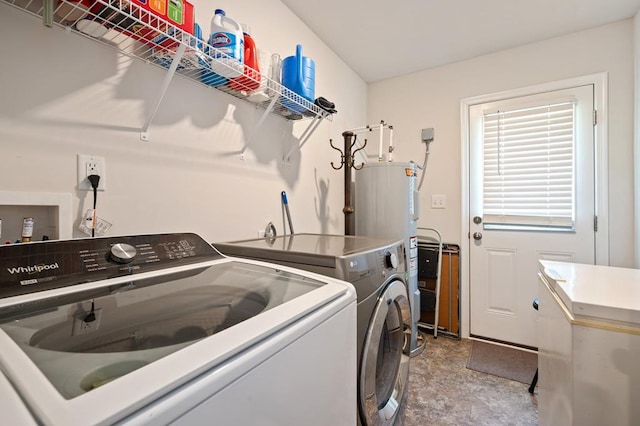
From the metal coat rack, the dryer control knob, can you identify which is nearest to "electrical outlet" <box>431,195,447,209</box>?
the metal coat rack

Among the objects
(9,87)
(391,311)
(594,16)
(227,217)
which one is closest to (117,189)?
(9,87)

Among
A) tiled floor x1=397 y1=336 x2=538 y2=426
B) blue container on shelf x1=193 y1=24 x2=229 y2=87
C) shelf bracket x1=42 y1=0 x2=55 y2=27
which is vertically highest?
blue container on shelf x1=193 y1=24 x2=229 y2=87

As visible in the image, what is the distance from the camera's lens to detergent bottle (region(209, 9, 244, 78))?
1167 millimetres

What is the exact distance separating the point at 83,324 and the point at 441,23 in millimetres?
2672

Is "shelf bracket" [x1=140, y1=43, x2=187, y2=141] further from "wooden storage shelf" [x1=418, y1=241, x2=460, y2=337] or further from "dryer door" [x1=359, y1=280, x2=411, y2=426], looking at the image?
"wooden storage shelf" [x1=418, y1=241, x2=460, y2=337]

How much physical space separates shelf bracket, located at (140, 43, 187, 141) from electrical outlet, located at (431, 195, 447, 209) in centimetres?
247

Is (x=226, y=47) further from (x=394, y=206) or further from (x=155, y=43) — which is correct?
(x=394, y=206)

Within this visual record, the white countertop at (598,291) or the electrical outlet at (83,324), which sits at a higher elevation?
the electrical outlet at (83,324)

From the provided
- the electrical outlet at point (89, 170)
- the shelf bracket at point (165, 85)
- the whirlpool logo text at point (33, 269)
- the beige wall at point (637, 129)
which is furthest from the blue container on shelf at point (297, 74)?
the beige wall at point (637, 129)

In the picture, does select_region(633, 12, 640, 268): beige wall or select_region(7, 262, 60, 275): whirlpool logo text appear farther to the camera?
select_region(633, 12, 640, 268): beige wall

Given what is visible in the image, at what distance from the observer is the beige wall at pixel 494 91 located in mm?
2158

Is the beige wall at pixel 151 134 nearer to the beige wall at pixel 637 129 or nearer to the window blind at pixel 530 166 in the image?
the window blind at pixel 530 166

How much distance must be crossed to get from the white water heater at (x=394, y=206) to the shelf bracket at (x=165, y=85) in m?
1.65

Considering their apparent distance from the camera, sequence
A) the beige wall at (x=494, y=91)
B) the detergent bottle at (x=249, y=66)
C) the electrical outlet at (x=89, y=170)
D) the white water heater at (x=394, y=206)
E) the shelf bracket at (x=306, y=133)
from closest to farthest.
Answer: the electrical outlet at (x=89, y=170) → the detergent bottle at (x=249, y=66) → the shelf bracket at (x=306, y=133) → the beige wall at (x=494, y=91) → the white water heater at (x=394, y=206)
